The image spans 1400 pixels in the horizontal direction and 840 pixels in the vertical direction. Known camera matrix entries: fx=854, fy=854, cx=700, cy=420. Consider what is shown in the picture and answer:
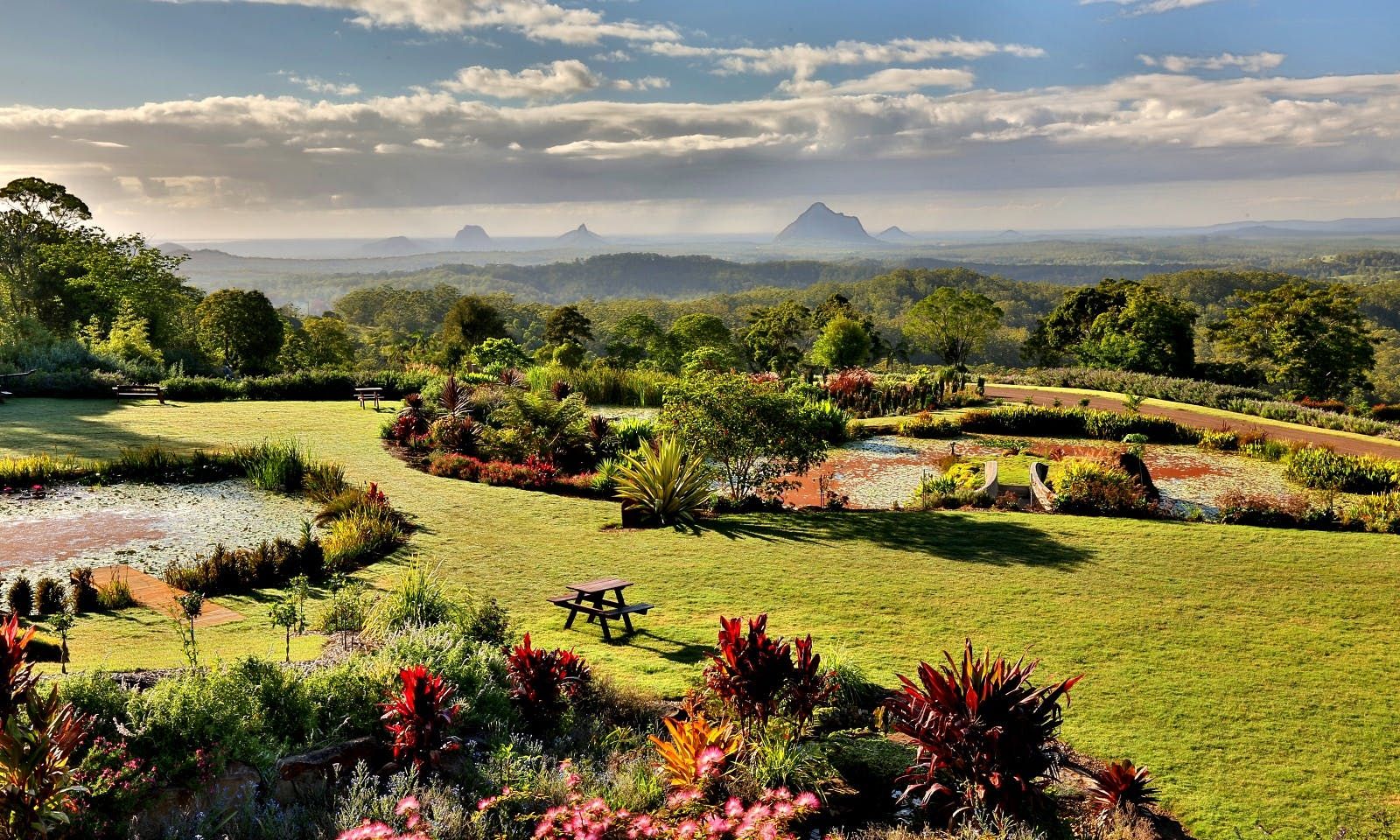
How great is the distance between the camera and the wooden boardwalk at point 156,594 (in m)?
7.46

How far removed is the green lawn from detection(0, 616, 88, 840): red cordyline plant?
2.09 m

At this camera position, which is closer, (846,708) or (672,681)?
(846,708)

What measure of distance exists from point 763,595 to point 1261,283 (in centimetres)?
15839

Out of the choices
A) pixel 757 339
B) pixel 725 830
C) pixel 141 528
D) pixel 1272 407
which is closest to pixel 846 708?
pixel 725 830

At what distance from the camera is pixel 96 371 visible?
69.7 ft

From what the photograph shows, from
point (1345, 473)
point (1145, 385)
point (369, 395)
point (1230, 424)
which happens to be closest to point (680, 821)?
point (1345, 473)

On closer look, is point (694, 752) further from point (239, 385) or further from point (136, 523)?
point (239, 385)

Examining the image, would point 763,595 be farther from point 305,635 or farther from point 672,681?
point 305,635

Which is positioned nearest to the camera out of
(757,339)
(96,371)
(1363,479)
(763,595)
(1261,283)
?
(763,595)

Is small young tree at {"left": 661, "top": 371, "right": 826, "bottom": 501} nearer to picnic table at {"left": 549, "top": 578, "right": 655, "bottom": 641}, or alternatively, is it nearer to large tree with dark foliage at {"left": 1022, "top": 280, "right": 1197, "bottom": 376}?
picnic table at {"left": 549, "top": 578, "right": 655, "bottom": 641}

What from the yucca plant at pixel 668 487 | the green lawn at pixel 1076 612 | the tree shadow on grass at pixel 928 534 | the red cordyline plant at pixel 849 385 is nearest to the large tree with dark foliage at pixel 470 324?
the red cordyline plant at pixel 849 385

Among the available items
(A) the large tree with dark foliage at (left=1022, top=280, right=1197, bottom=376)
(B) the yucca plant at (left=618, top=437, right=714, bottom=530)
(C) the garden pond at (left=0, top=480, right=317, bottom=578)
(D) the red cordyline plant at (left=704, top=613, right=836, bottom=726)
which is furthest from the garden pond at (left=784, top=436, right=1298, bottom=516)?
(A) the large tree with dark foliage at (left=1022, top=280, right=1197, bottom=376)

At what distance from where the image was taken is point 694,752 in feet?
15.1

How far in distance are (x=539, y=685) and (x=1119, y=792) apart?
3.41 m
